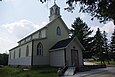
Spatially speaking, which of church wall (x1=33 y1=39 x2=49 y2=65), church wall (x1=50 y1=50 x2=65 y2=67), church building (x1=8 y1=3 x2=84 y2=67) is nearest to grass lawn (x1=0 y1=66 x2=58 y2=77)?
church wall (x1=50 y1=50 x2=65 y2=67)

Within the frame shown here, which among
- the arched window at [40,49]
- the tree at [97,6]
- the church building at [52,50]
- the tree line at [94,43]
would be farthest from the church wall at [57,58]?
the tree line at [94,43]

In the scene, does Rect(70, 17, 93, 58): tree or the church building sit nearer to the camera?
the church building

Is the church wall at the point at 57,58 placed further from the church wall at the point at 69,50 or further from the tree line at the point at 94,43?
the tree line at the point at 94,43

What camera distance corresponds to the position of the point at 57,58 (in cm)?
2598

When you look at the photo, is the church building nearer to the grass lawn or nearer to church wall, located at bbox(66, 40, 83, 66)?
church wall, located at bbox(66, 40, 83, 66)

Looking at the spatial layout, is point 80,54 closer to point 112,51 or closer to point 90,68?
point 90,68

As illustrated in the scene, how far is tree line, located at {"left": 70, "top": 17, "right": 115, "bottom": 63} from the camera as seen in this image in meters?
44.7

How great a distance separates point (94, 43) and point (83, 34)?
160 inches

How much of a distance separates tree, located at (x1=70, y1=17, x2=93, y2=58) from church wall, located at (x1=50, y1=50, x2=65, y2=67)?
1877 centimetres

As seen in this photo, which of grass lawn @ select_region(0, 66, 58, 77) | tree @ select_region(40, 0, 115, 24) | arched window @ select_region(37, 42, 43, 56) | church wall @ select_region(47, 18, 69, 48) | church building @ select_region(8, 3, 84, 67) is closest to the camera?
tree @ select_region(40, 0, 115, 24)

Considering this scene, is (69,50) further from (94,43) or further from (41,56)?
(94,43)

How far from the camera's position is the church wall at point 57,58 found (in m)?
24.9

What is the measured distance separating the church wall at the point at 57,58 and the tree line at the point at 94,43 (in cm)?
1853

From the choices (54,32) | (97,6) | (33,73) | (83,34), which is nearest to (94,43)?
(83,34)
